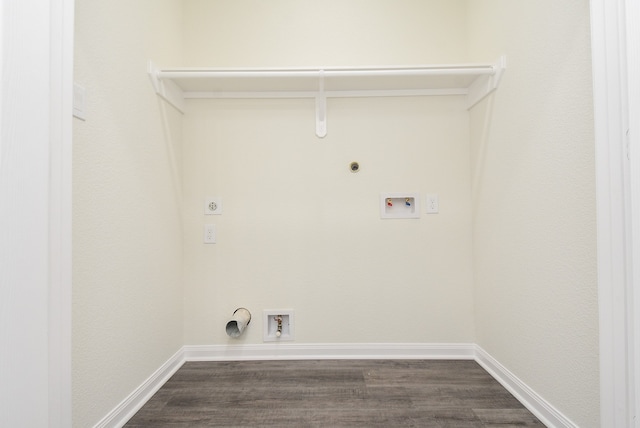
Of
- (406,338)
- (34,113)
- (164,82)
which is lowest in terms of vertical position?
(406,338)

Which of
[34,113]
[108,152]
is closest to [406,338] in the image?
[108,152]

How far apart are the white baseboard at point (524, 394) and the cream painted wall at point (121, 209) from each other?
1848 millimetres

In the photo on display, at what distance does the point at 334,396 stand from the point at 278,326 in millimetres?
619

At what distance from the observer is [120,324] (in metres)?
1.44

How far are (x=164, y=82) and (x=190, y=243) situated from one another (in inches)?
38.6

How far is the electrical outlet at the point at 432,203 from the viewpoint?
2121 millimetres

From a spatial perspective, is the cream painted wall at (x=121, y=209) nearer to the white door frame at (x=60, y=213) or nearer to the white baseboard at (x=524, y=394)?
the white door frame at (x=60, y=213)

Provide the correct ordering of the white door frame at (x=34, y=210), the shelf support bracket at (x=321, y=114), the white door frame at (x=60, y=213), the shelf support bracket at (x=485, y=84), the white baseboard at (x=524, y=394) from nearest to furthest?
the white door frame at (x=34, y=210), the white door frame at (x=60, y=213), the white baseboard at (x=524, y=394), the shelf support bracket at (x=485, y=84), the shelf support bracket at (x=321, y=114)

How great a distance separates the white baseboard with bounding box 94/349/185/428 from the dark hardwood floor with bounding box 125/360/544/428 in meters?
0.04

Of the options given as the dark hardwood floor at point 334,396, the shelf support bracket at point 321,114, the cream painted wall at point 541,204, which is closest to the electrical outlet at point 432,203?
the cream painted wall at point 541,204

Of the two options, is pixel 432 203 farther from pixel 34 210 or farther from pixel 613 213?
pixel 34 210

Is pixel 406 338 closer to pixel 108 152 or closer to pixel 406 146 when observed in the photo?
pixel 406 146

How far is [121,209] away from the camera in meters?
1.46

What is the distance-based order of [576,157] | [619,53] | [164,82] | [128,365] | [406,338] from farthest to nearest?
[406,338] < [164,82] < [128,365] < [576,157] < [619,53]
